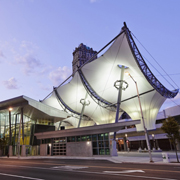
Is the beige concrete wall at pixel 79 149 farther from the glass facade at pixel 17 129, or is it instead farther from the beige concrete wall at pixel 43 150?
the glass facade at pixel 17 129

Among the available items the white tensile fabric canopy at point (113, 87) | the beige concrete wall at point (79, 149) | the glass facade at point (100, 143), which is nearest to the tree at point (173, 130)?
the glass facade at point (100, 143)

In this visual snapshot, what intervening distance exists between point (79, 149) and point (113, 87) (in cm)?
2051

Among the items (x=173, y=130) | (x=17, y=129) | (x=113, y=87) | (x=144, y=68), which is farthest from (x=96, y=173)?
(x=17, y=129)

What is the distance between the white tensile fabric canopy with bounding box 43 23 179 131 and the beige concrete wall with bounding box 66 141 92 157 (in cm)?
1668

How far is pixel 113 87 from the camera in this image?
145 feet

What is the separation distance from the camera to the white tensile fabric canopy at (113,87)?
100 feet

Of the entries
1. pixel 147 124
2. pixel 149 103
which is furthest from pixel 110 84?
pixel 147 124

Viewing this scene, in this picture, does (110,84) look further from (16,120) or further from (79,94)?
(16,120)

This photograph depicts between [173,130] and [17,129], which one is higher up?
[17,129]

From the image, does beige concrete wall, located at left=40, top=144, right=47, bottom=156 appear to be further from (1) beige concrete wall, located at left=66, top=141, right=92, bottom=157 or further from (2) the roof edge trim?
(2) the roof edge trim

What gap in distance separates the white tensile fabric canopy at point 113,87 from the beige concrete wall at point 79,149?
54.7 ft

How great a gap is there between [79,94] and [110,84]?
1401cm

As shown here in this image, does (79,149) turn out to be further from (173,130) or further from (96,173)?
(96,173)

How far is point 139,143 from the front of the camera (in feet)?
174
